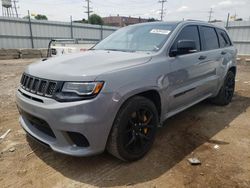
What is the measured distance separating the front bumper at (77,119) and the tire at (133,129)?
12 centimetres

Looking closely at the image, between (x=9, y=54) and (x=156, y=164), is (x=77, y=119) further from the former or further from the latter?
(x=9, y=54)

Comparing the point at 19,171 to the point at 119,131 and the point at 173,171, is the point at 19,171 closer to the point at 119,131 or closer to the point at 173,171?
the point at 119,131

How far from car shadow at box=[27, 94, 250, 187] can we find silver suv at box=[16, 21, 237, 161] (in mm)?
187

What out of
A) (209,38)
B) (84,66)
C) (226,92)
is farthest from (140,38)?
(226,92)

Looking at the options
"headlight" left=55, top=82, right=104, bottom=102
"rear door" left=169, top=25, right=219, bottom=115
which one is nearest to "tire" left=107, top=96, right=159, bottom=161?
"headlight" left=55, top=82, right=104, bottom=102

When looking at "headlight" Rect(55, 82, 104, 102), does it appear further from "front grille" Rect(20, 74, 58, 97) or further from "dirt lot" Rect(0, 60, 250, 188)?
"dirt lot" Rect(0, 60, 250, 188)

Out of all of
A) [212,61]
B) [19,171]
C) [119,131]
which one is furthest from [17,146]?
[212,61]

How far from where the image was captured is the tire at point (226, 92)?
187 inches

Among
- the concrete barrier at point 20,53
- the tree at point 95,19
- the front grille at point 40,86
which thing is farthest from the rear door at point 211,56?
the tree at point 95,19

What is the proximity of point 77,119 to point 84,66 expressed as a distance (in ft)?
2.08

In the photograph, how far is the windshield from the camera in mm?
3148

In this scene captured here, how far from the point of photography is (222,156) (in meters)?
2.86

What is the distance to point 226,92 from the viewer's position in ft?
16.0

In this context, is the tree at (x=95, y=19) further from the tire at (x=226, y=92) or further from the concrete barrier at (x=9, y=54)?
the tire at (x=226, y=92)
